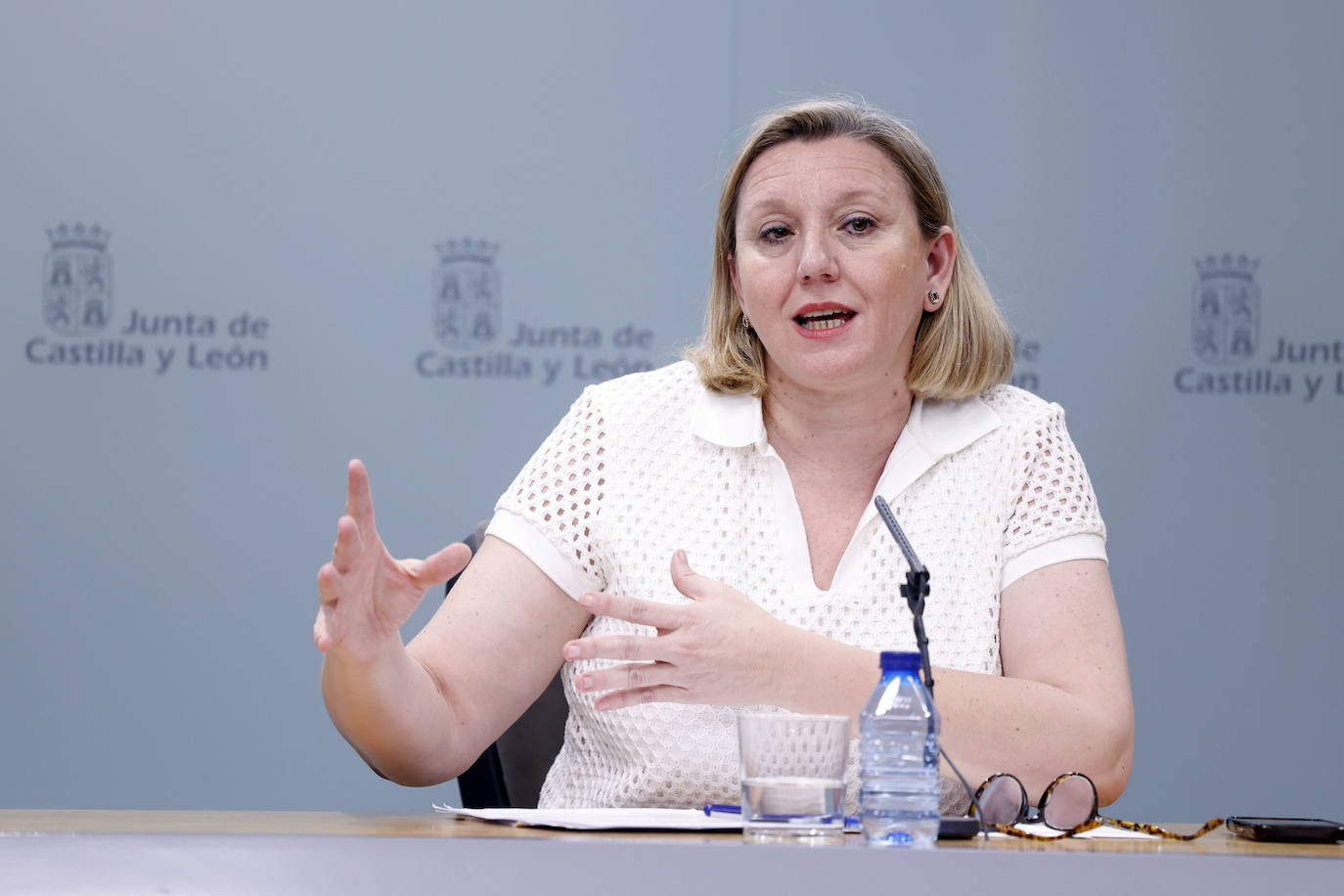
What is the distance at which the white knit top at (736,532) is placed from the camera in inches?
65.7

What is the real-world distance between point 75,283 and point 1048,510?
2211 millimetres

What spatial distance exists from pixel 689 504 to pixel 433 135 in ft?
5.16

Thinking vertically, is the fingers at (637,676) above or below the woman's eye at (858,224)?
below

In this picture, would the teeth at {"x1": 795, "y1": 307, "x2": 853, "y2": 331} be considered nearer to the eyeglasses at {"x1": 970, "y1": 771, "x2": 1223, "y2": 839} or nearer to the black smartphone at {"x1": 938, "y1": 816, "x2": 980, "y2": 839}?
the eyeglasses at {"x1": 970, "y1": 771, "x2": 1223, "y2": 839}

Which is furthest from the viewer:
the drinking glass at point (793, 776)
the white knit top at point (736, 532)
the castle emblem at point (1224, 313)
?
the castle emblem at point (1224, 313)

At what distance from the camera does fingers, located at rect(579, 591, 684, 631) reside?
128cm

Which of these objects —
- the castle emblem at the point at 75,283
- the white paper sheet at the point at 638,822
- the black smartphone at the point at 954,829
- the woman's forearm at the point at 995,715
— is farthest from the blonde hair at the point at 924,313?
the castle emblem at the point at 75,283

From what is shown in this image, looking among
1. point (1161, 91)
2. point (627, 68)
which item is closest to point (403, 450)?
point (627, 68)

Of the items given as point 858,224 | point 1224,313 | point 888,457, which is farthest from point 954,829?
point 1224,313

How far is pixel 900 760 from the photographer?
1108 mm

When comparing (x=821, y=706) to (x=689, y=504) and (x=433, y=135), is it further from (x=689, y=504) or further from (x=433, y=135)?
(x=433, y=135)

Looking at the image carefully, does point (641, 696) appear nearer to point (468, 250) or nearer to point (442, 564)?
point (442, 564)

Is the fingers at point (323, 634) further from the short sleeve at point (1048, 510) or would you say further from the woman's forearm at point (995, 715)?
the short sleeve at point (1048, 510)

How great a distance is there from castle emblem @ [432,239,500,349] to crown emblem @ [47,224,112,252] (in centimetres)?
73
